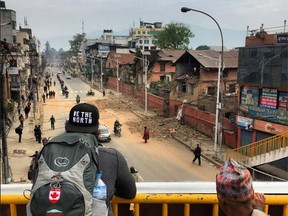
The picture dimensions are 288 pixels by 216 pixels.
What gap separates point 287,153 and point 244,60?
22.8 feet

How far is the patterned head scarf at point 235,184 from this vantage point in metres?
1.72

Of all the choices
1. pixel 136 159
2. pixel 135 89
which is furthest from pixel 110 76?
pixel 136 159

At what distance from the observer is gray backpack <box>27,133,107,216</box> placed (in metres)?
1.74

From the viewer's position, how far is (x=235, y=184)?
1716 millimetres

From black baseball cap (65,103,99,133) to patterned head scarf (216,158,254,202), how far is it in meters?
0.81

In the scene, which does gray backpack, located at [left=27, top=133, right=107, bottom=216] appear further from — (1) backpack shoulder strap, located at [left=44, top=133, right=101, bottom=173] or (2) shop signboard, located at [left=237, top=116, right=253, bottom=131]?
Answer: (2) shop signboard, located at [left=237, top=116, right=253, bottom=131]

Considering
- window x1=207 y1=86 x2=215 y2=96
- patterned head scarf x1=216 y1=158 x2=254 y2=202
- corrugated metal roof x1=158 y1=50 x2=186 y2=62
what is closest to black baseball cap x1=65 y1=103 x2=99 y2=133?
patterned head scarf x1=216 y1=158 x2=254 y2=202

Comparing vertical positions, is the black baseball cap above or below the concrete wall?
above

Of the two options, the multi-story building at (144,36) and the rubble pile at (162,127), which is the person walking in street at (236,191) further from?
the multi-story building at (144,36)

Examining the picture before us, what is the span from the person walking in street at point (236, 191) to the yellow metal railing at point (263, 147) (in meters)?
15.5

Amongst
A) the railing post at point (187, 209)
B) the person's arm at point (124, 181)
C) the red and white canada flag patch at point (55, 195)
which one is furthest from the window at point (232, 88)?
the red and white canada flag patch at point (55, 195)

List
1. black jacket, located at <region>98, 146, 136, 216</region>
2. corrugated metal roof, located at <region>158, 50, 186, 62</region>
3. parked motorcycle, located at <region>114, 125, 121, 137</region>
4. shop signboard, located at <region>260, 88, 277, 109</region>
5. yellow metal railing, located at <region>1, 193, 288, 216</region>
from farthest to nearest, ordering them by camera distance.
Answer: corrugated metal roof, located at <region>158, 50, 186, 62</region>
parked motorcycle, located at <region>114, 125, 121, 137</region>
shop signboard, located at <region>260, 88, 277, 109</region>
yellow metal railing, located at <region>1, 193, 288, 216</region>
black jacket, located at <region>98, 146, 136, 216</region>

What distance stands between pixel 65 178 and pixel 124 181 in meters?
0.51

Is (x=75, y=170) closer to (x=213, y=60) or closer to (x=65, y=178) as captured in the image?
(x=65, y=178)
